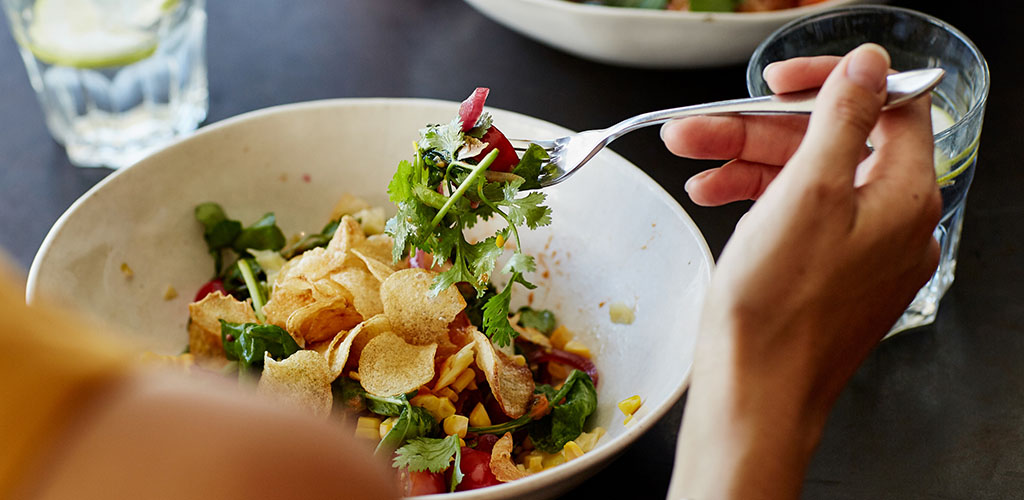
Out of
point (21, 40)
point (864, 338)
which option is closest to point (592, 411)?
point (864, 338)

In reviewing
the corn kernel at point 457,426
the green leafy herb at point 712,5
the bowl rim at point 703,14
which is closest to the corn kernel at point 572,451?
the corn kernel at point 457,426

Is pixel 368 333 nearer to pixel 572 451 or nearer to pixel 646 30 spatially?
pixel 572 451

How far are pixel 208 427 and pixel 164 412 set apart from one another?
0.03 meters

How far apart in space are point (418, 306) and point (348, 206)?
39 centimetres

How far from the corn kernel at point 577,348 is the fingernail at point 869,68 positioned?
59cm

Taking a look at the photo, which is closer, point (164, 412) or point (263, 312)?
point (164, 412)

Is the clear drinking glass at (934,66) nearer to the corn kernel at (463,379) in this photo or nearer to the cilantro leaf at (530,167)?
the cilantro leaf at (530,167)

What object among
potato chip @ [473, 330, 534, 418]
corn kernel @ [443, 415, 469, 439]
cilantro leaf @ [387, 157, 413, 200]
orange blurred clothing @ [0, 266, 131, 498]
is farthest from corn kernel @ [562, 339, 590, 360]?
orange blurred clothing @ [0, 266, 131, 498]

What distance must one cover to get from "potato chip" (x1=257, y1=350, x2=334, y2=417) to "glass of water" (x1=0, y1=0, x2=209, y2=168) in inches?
30.7

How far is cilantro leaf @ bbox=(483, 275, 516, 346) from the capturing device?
118 centimetres

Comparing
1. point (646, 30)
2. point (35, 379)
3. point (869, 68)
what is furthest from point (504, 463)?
point (646, 30)

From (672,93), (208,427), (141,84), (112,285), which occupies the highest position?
(208,427)

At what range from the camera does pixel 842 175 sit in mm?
839

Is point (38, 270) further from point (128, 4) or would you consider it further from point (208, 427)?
point (208, 427)
